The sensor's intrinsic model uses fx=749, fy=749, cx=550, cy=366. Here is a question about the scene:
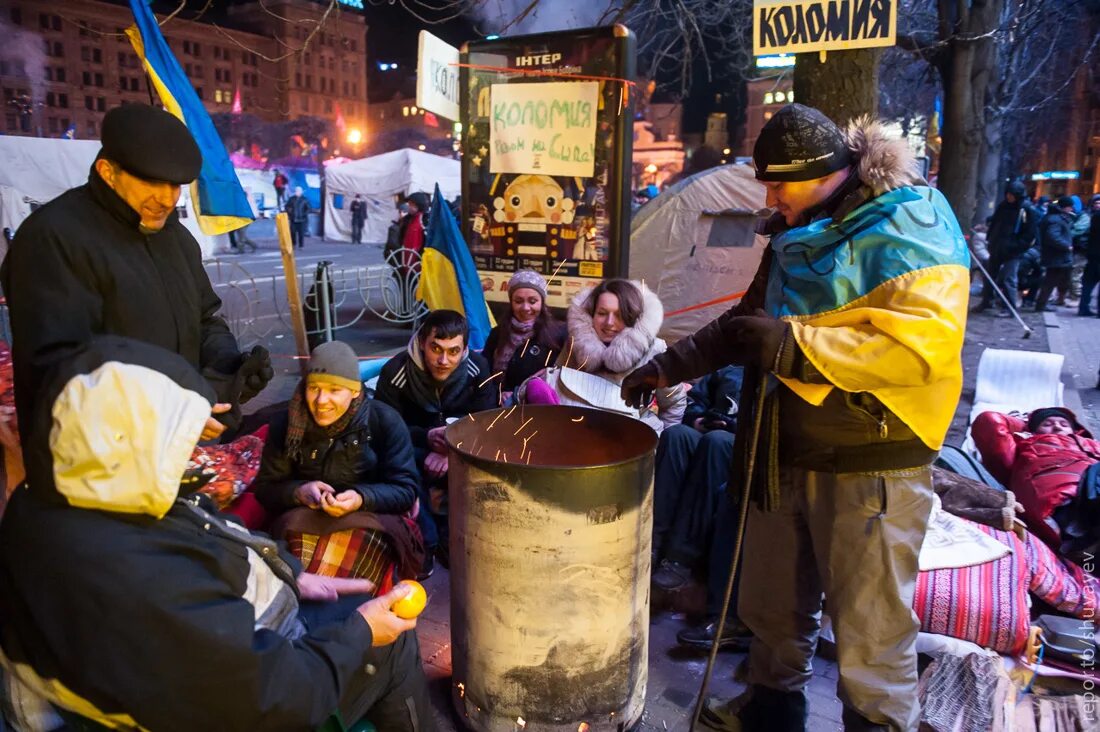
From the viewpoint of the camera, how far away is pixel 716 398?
450cm

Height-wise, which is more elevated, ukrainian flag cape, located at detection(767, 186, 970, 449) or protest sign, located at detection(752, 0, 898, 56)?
protest sign, located at detection(752, 0, 898, 56)

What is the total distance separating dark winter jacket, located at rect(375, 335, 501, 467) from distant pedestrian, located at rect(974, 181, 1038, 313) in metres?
10.7

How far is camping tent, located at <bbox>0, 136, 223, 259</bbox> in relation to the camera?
9.70 metres

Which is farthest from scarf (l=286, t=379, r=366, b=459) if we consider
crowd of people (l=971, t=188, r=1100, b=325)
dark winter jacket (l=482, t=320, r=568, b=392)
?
crowd of people (l=971, t=188, r=1100, b=325)

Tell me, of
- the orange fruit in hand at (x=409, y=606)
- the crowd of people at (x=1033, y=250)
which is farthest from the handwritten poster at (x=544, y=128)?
the crowd of people at (x=1033, y=250)

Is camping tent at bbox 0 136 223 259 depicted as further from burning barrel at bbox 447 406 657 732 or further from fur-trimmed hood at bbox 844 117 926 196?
fur-trimmed hood at bbox 844 117 926 196

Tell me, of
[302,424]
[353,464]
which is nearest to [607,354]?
[353,464]

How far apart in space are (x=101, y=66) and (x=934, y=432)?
223 feet

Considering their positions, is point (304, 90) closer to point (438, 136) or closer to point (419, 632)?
point (438, 136)

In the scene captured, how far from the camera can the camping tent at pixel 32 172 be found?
382 inches

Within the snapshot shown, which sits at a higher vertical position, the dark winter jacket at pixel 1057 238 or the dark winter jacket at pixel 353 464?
the dark winter jacket at pixel 1057 238

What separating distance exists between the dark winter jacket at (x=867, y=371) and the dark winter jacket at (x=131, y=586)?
1.57 m

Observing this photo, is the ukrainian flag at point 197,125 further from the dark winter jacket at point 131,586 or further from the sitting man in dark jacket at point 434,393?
the dark winter jacket at point 131,586

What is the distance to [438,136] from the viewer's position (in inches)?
2926
